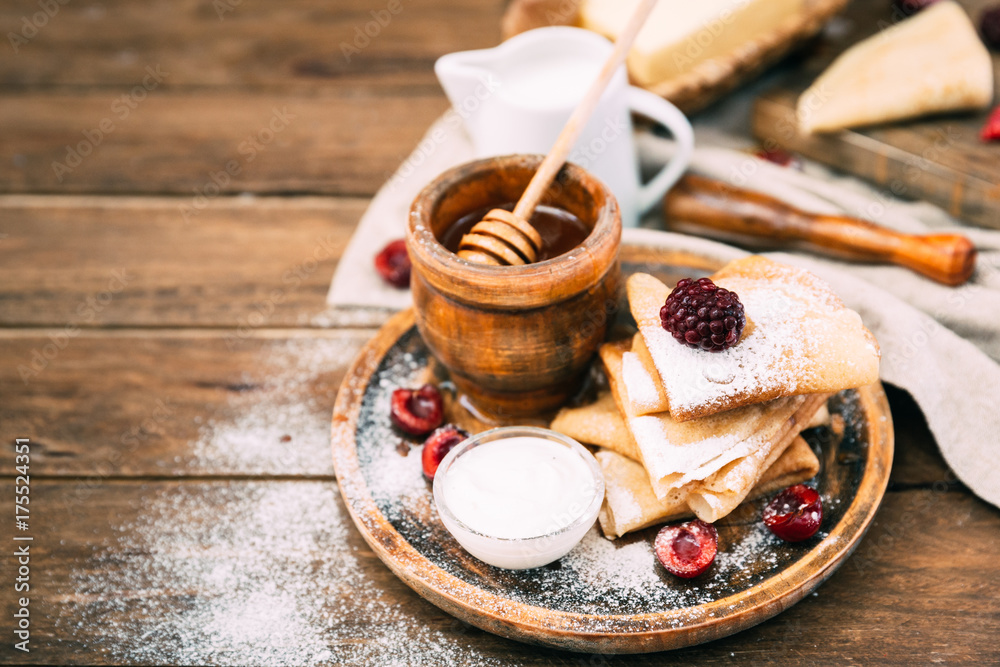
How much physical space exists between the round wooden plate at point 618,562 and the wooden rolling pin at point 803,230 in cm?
36

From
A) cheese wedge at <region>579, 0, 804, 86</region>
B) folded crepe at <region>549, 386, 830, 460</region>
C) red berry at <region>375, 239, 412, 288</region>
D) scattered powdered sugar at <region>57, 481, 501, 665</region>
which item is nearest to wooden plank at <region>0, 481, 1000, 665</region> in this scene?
scattered powdered sugar at <region>57, 481, 501, 665</region>

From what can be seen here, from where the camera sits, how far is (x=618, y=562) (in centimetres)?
117

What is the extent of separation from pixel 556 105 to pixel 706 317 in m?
0.65

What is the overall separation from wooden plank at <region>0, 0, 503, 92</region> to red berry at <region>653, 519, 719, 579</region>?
Answer: 1575mm

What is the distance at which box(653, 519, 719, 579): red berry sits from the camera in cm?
113

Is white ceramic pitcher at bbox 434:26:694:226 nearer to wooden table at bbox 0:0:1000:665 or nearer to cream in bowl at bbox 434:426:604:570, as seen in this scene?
wooden table at bbox 0:0:1000:665

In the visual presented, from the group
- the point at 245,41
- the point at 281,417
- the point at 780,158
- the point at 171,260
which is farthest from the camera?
the point at 245,41

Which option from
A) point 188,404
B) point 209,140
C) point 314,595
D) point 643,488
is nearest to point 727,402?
point 643,488

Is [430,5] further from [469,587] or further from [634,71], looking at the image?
[469,587]

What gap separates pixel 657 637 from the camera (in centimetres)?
106

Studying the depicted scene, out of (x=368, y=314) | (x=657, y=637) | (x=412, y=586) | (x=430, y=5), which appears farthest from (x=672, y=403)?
(x=430, y=5)

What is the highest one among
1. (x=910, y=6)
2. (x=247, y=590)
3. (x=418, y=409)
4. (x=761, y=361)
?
(x=910, y=6)

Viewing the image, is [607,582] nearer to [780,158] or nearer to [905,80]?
[780,158]

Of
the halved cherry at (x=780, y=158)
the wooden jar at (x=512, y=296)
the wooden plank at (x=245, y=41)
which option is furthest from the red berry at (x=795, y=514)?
the wooden plank at (x=245, y=41)
